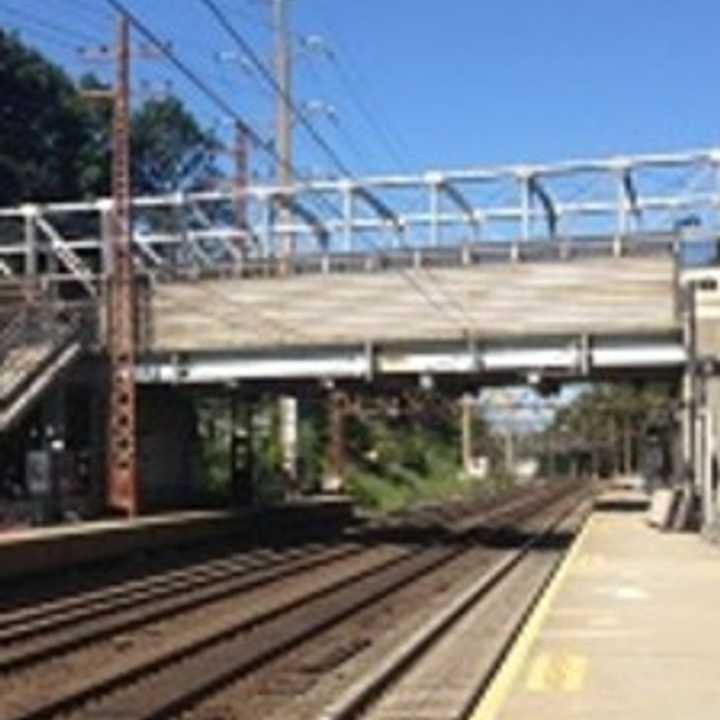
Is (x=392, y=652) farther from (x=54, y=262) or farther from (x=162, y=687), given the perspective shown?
(x=54, y=262)

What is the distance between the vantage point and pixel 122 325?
55219 mm

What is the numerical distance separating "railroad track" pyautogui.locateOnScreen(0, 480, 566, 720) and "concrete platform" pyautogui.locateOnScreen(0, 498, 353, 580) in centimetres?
211

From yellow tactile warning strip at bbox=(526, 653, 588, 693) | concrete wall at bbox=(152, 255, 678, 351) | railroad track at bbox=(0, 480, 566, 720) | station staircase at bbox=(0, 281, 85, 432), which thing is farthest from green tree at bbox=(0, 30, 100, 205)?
yellow tactile warning strip at bbox=(526, 653, 588, 693)

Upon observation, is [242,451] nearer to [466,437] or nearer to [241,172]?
[241,172]

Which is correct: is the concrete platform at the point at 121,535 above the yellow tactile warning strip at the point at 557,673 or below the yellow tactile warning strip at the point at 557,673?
above

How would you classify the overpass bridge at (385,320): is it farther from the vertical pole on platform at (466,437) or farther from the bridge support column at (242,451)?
the vertical pole on platform at (466,437)

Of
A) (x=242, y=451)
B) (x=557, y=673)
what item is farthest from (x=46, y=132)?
(x=557, y=673)

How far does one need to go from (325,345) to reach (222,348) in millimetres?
2727

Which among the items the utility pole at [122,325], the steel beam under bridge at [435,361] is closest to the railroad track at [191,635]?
the utility pole at [122,325]

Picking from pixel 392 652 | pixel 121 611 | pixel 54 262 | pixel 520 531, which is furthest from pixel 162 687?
pixel 54 262

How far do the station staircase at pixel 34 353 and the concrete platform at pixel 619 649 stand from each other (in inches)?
812

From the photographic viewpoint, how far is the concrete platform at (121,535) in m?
35.6

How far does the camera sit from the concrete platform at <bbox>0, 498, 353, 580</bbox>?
35562 mm

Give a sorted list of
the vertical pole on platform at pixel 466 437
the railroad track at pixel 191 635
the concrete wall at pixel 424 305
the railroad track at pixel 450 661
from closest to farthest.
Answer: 1. the railroad track at pixel 450 661
2. the railroad track at pixel 191 635
3. the concrete wall at pixel 424 305
4. the vertical pole on platform at pixel 466 437
